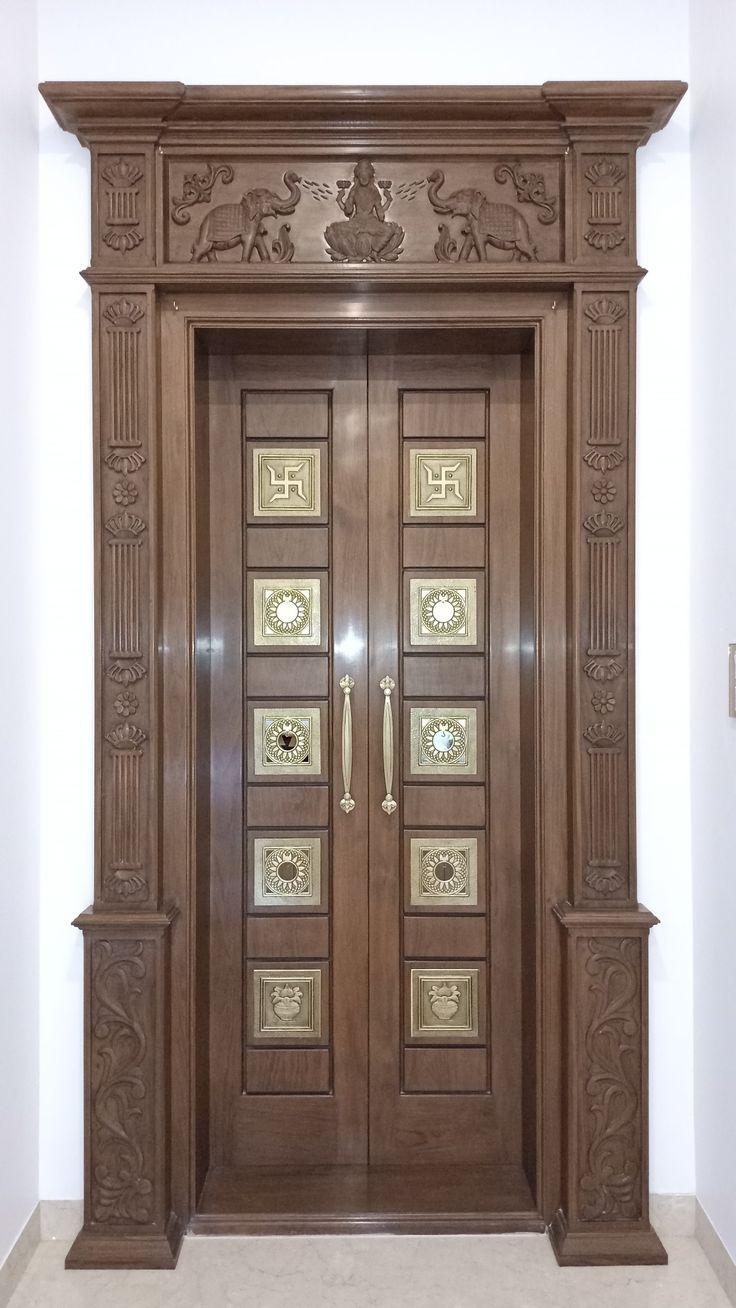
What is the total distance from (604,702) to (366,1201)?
140 centimetres

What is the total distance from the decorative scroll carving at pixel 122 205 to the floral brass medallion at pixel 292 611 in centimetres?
90

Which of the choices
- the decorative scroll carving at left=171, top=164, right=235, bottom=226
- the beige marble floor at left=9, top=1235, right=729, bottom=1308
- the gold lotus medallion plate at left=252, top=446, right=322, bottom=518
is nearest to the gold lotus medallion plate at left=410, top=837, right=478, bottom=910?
the beige marble floor at left=9, top=1235, right=729, bottom=1308

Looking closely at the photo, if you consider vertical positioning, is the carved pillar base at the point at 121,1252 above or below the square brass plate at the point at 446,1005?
below

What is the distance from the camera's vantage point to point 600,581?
229 cm

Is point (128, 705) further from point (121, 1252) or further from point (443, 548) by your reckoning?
point (121, 1252)

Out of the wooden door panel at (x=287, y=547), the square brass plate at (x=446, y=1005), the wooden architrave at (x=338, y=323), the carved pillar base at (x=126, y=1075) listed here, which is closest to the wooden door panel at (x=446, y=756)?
the square brass plate at (x=446, y=1005)

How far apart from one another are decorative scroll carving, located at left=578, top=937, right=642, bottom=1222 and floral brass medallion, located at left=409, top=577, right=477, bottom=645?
0.85 m

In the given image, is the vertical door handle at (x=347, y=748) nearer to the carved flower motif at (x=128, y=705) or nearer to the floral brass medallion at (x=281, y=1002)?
the floral brass medallion at (x=281, y=1002)

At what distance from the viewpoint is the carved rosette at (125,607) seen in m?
2.28

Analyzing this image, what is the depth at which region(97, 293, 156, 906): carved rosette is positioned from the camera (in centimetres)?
228

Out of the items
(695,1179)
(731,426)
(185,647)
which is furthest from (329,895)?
(731,426)

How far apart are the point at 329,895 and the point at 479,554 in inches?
39.9

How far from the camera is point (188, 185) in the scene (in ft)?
7.53

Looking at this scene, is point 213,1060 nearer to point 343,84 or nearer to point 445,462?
point 445,462
